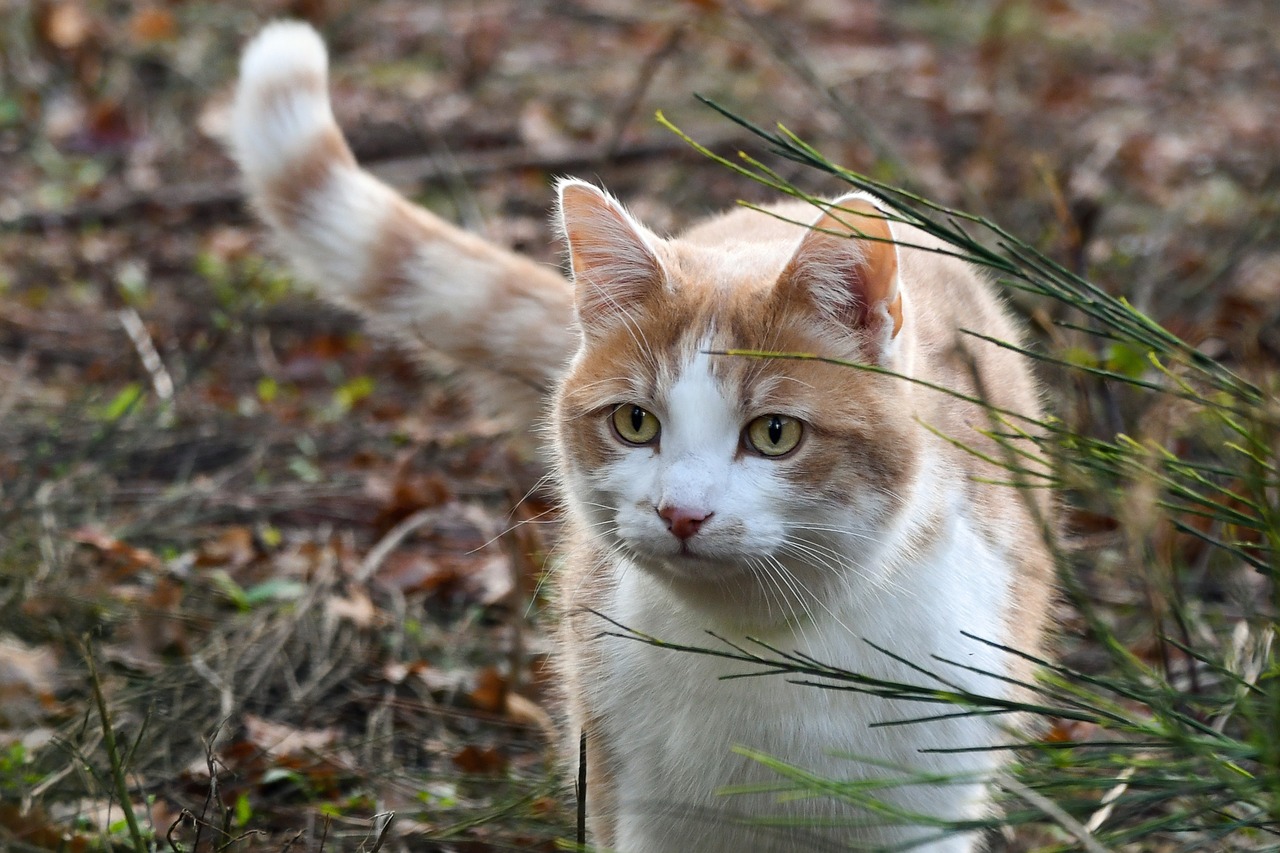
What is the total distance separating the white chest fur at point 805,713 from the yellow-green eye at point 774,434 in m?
0.27

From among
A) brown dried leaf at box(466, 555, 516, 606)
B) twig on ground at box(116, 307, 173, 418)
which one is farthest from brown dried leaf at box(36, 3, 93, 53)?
brown dried leaf at box(466, 555, 516, 606)

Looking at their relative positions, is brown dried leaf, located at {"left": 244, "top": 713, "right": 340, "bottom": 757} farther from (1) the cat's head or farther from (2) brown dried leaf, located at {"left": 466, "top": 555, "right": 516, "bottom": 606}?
(1) the cat's head

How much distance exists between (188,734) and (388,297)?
3.57 ft

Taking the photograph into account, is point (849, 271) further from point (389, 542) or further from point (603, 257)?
point (389, 542)

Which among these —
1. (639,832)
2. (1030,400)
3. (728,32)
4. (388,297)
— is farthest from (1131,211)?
(639,832)

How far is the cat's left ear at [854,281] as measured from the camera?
6.51ft

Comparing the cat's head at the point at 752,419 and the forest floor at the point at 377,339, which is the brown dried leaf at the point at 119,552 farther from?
the cat's head at the point at 752,419

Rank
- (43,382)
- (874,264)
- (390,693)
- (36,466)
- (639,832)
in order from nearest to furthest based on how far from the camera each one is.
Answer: (874,264)
(639,832)
(390,693)
(36,466)
(43,382)

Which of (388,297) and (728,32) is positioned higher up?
(728,32)

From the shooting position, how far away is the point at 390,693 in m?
3.02

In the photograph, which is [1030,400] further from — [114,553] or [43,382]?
[43,382]

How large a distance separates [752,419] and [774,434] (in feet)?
0.14

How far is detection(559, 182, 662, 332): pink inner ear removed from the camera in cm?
214

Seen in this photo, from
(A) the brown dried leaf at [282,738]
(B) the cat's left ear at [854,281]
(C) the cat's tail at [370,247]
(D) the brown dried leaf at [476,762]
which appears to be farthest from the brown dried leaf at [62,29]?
(B) the cat's left ear at [854,281]
